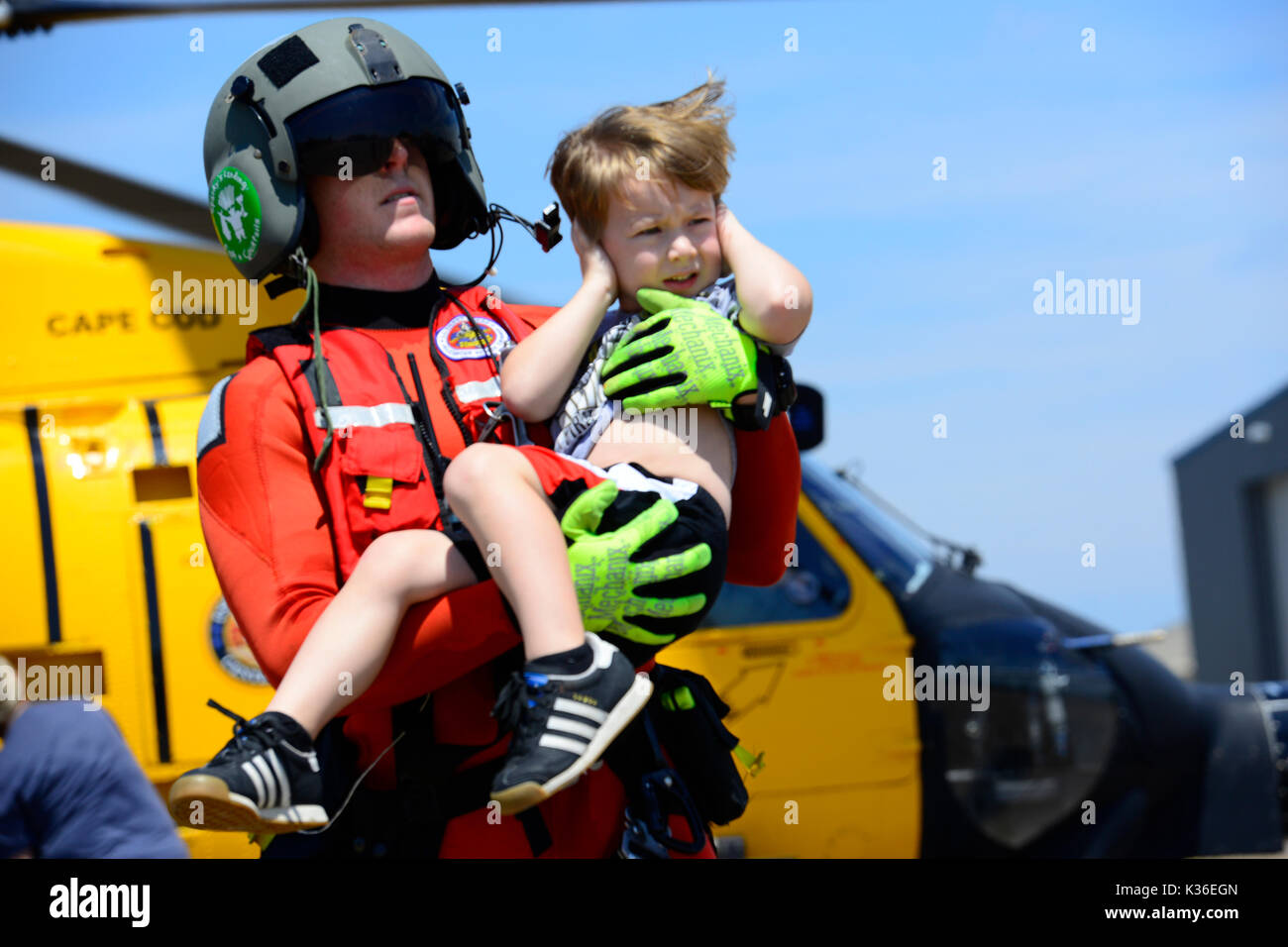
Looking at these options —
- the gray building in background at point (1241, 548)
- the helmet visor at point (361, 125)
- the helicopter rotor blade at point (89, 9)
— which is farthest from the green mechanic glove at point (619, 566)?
the gray building in background at point (1241, 548)

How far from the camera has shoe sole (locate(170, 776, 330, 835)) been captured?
5.07 feet

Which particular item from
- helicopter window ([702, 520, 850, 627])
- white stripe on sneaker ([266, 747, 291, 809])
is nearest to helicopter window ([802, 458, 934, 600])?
helicopter window ([702, 520, 850, 627])

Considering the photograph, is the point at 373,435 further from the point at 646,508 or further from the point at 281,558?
the point at 646,508

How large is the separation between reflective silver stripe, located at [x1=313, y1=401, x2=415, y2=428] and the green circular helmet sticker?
32 centimetres

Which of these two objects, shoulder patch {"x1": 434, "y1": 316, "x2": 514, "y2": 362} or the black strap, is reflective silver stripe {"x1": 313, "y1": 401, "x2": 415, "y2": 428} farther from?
the black strap

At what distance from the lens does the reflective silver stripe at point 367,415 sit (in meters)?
1.91

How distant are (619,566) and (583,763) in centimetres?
27

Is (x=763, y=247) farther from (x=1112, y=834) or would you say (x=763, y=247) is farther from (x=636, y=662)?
(x=1112, y=834)

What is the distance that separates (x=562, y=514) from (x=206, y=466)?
571 mm

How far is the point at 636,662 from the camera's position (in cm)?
183

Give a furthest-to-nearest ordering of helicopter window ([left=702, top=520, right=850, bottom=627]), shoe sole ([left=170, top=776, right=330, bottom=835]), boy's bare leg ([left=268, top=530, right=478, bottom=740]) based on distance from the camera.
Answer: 1. helicopter window ([left=702, top=520, right=850, bottom=627])
2. boy's bare leg ([left=268, top=530, right=478, bottom=740])
3. shoe sole ([left=170, top=776, right=330, bottom=835])
